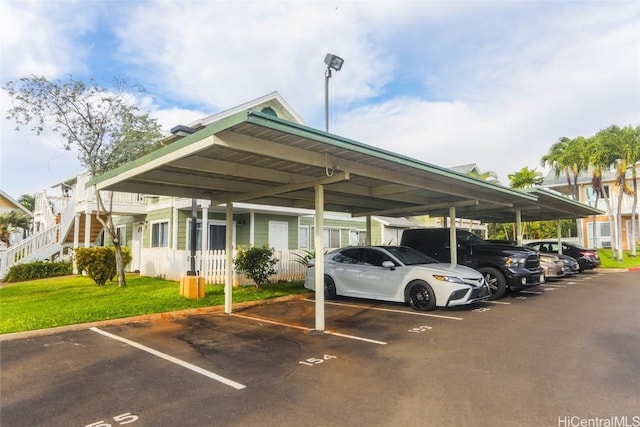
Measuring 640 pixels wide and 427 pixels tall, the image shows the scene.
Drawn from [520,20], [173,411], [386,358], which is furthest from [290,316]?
[520,20]

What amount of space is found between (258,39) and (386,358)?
8.80 meters

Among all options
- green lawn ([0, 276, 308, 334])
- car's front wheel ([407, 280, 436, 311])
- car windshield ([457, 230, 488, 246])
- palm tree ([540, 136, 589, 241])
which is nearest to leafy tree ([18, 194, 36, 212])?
green lawn ([0, 276, 308, 334])

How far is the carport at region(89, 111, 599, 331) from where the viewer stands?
5148 millimetres

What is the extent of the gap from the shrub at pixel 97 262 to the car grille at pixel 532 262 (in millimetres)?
13629

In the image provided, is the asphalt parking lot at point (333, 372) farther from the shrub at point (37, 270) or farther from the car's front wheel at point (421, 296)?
the shrub at point (37, 270)

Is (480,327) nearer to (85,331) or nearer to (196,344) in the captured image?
(196,344)

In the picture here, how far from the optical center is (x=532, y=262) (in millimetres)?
11539

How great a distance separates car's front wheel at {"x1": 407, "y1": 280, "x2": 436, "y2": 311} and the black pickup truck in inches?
136

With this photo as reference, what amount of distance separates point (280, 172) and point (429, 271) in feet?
14.1

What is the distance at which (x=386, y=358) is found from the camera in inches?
219

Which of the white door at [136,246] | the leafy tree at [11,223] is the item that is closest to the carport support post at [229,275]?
the white door at [136,246]

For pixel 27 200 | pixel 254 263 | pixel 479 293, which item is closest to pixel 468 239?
pixel 479 293

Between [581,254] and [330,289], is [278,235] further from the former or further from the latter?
[581,254]

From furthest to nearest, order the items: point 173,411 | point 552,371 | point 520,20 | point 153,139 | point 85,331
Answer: point 153,139
point 520,20
point 85,331
point 552,371
point 173,411
